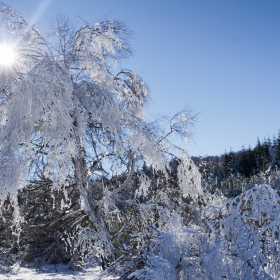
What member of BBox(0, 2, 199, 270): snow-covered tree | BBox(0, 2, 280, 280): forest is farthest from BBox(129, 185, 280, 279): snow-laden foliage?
BBox(0, 2, 199, 270): snow-covered tree

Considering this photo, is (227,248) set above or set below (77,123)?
below

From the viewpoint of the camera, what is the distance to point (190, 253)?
11.9 ft

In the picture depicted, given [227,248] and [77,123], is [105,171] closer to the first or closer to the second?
[77,123]

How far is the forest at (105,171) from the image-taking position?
3.44 metres

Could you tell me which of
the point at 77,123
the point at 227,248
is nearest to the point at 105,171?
the point at 77,123

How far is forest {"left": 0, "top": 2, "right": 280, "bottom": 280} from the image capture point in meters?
3.44

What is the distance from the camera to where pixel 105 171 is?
6.52 m

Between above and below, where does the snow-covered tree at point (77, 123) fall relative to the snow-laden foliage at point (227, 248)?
above

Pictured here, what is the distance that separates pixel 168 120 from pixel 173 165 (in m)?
1.02

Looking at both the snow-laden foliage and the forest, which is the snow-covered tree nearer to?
Answer: the forest

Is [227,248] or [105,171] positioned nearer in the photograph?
[227,248]

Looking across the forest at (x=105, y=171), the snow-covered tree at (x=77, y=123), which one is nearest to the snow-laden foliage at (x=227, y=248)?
the forest at (x=105, y=171)

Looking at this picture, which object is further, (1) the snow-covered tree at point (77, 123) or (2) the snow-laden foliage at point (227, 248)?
(1) the snow-covered tree at point (77, 123)

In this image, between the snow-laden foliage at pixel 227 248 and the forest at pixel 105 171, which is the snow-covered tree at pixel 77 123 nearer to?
the forest at pixel 105 171
